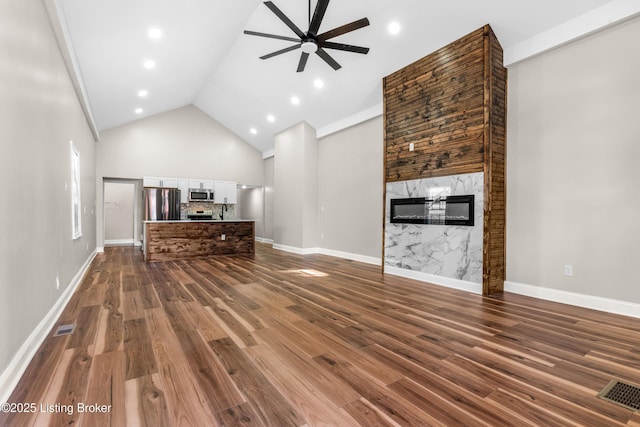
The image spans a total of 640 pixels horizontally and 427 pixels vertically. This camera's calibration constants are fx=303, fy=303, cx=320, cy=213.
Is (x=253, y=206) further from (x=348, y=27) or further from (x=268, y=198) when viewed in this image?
(x=348, y=27)

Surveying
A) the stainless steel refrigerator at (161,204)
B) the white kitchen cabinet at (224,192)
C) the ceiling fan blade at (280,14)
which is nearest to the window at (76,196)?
the ceiling fan blade at (280,14)

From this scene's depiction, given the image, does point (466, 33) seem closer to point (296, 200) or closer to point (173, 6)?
point (173, 6)

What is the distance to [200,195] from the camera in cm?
926

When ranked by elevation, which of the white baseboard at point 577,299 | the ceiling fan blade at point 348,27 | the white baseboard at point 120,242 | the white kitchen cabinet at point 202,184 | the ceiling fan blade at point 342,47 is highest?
the ceiling fan blade at point 348,27

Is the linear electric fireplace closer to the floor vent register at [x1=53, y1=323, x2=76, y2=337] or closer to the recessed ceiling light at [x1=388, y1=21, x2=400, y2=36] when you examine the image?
the recessed ceiling light at [x1=388, y1=21, x2=400, y2=36]

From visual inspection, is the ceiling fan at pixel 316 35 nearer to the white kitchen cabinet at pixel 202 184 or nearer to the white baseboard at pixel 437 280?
the white baseboard at pixel 437 280

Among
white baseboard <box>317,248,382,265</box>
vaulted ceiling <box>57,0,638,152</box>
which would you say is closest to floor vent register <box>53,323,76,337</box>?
vaulted ceiling <box>57,0,638,152</box>

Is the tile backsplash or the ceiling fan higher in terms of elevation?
the ceiling fan

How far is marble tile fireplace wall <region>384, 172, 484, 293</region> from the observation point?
4.03m

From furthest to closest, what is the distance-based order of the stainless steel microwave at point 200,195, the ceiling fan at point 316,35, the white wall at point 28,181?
the stainless steel microwave at point 200,195 < the ceiling fan at point 316,35 < the white wall at point 28,181

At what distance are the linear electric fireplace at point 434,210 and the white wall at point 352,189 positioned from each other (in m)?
0.83

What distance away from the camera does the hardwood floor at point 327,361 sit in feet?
5.12

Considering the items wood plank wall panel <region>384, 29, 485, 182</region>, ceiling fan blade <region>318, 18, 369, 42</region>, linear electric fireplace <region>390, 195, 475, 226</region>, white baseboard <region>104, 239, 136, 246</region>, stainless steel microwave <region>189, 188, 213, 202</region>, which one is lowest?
white baseboard <region>104, 239, 136, 246</region>

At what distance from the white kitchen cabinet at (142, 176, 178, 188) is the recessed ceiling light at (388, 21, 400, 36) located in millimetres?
7225
